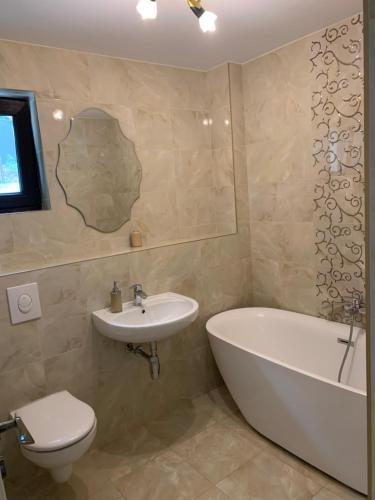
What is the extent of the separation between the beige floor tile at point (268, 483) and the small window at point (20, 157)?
6.33 feet

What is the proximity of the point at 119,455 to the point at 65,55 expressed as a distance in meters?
2.48

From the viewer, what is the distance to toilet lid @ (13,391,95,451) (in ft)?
5.55

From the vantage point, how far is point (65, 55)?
92.3 inches

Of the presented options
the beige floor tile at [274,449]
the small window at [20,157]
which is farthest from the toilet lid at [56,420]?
the small window at [20,157]

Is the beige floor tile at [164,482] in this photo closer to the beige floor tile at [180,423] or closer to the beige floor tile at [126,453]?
the beige floor tile at [126,453]

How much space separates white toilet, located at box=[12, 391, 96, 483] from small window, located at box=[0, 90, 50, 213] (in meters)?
1.18

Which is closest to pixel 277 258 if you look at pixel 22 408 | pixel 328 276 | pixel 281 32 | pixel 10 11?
pixel 328 276

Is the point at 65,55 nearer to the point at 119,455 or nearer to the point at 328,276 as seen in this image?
the point at 328,276

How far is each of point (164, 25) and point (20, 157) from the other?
3.81 feet

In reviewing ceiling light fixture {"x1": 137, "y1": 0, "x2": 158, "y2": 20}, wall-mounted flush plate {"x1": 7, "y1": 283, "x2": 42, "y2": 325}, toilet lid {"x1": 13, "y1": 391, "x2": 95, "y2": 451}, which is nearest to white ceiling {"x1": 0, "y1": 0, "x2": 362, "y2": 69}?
ceiling light fixture {"x1": 137, "y1": 0, "x2": 158, "y2": 20}

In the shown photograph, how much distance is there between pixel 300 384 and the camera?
6.44ft

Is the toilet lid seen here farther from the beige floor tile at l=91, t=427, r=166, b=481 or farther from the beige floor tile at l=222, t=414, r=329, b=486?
the beige floor tile at l=222, t=414, r=329, b=486

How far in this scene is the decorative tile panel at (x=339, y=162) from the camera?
87.5 inches

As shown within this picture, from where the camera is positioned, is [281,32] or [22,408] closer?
[22,408]
